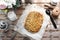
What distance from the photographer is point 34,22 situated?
1030 mm

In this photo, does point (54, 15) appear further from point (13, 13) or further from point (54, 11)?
point (13, 13)

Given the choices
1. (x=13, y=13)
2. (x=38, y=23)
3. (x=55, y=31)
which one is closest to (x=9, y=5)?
(x=13, y=13)

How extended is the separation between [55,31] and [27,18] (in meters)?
0.20

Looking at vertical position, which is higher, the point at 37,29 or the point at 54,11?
the point at 54,11

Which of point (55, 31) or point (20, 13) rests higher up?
point (20, 13)

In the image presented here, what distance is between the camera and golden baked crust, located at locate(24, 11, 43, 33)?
3.37 ft

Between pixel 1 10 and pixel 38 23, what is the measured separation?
25cm

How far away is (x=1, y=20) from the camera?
3.51ft

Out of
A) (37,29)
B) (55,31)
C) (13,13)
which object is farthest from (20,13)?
(55,31)

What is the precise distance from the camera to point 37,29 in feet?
3.39

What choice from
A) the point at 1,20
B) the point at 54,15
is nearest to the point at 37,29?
the point at 54,15

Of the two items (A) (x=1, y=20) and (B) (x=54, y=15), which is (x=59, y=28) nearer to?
(B) (x=54, y=15)

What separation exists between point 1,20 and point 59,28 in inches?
15.2

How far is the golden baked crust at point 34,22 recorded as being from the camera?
103 cm
